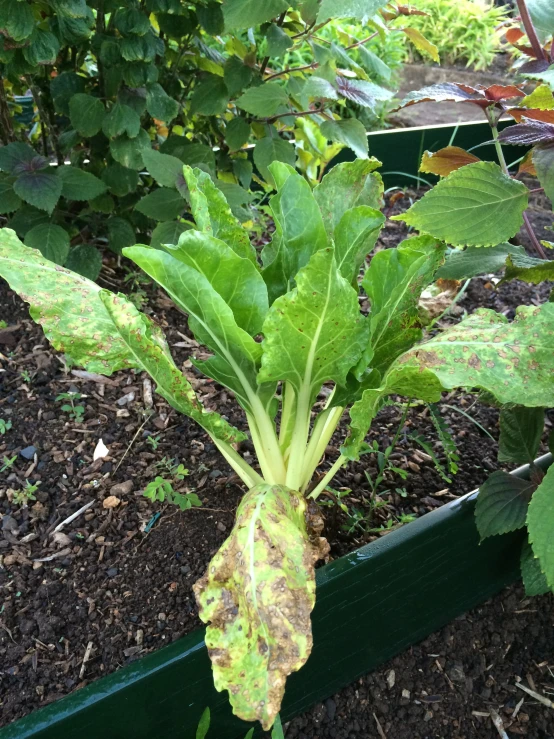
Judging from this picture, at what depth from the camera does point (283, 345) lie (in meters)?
0.83

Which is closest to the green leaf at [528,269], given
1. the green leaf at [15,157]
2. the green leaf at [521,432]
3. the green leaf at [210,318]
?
the green leaf at [521,432]

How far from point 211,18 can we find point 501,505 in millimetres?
1168

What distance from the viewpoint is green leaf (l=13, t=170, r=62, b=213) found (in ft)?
4.39

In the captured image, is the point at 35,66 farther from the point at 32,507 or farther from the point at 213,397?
the point at 32,507

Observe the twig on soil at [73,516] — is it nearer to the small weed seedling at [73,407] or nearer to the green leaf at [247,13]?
the small weed seedling at [73,407]

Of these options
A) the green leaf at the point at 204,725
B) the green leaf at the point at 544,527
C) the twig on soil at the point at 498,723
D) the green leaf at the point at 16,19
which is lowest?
the twig on soil at the point at 498,723

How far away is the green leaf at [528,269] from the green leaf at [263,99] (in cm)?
66

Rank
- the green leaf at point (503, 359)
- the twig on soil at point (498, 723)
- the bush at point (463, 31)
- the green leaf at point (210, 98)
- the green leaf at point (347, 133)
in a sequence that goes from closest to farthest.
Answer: the green leaf at point (503, 359), the twig on soil at point (498, 723), the green leaf at point (347, 133), the green leaf at point (210, 98), the bush at point (463, 31)

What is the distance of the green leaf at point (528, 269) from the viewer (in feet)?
3.17

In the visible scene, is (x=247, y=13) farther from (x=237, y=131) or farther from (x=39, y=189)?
(x=39, y=189)

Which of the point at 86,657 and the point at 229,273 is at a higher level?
the point at 229,273

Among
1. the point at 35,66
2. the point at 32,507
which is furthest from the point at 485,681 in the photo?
the point at 35,66

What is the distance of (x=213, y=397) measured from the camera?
1.48 m

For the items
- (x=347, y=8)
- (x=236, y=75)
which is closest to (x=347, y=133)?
(x=236, y=75)
